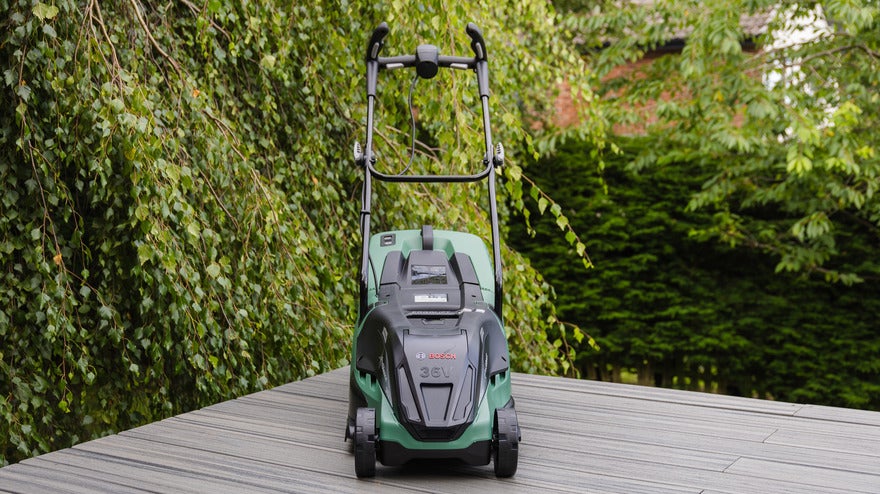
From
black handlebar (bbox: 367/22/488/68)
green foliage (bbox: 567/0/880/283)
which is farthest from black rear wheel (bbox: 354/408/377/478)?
green foliage (bbox: 567/0/880/283)

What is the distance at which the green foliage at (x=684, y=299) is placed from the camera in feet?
19.2

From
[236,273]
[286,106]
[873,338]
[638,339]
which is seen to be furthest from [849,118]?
[236,273]

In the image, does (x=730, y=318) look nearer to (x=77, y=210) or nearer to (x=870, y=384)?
(x=870, y=384)

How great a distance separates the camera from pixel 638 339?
639cm

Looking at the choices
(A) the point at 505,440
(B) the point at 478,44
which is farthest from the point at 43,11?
(A) the point at 505,440

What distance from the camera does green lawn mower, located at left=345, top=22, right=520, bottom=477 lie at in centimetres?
204

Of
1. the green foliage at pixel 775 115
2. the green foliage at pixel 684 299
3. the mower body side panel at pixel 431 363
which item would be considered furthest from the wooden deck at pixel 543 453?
the green foliage at pixel 684 299

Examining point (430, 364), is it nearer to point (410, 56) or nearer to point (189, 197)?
point (410, 56)

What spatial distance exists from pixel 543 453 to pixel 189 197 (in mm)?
1352

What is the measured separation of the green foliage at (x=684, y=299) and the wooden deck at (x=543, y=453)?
3153 millimetres

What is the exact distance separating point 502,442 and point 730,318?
14.7 ft

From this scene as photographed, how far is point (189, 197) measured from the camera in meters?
2.90

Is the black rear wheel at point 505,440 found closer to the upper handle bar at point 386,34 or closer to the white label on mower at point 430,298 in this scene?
the white label on mower at point 430,298

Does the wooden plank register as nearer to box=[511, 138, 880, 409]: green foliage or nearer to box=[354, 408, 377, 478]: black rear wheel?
box=[354, 408, 377, 478]: black rear wheel
